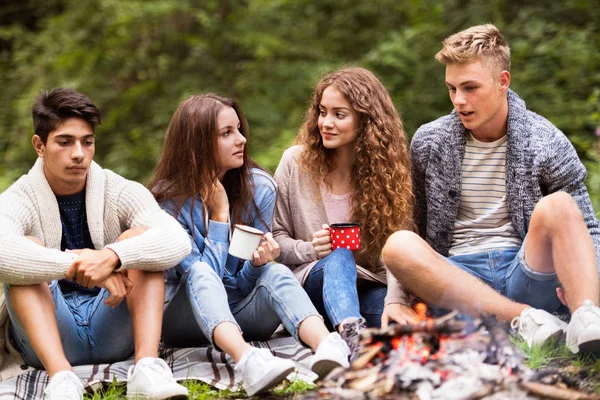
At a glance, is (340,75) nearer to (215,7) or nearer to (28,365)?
(28,365)

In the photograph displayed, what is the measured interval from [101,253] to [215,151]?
82 centimetres

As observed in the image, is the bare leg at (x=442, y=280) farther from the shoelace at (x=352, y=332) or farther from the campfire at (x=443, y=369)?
the campfire at (x=443, y=369)

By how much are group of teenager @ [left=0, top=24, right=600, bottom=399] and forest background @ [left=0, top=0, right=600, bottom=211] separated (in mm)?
4221

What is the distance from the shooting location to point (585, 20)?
26.5 ft

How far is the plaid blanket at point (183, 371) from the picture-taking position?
3.04m

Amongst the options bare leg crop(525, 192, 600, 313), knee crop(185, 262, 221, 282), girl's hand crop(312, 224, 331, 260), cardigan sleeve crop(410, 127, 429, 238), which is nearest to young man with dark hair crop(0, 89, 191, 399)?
knee crop(185, 262, 221, 282)

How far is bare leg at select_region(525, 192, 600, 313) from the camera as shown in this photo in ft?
9.46

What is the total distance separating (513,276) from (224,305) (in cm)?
125

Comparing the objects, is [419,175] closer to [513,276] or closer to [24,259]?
[513,276]

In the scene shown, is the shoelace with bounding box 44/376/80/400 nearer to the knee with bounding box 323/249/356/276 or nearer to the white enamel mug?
the white enamel mug

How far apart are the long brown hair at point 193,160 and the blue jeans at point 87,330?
0.56m

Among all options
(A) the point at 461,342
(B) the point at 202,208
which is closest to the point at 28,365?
(B) the point at 202,208

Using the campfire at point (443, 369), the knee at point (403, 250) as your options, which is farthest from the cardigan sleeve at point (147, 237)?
the campfire at point (443, 369)

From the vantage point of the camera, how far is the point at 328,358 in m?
2.77
